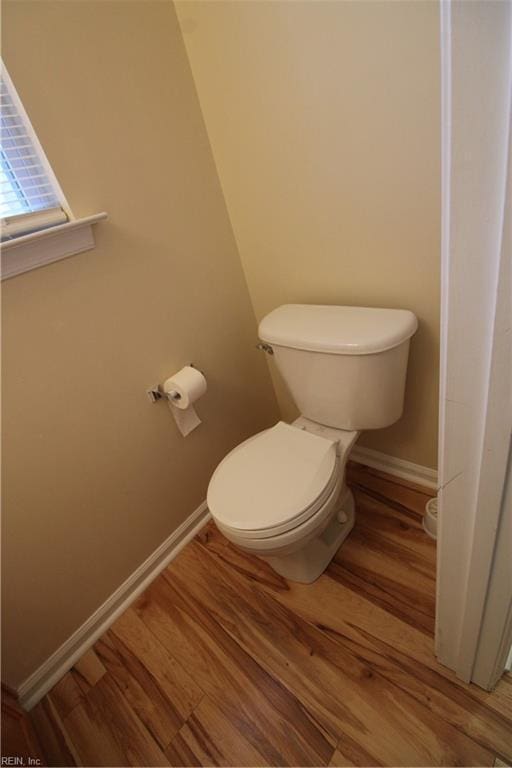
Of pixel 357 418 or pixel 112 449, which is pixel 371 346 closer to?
pixel 357 418

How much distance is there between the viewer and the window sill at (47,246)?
2.77ft

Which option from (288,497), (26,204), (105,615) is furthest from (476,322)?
(105,615)

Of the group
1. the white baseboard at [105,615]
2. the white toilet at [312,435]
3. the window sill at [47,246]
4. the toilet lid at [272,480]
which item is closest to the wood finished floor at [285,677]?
the white baseboard at [105,615]

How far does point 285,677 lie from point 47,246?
52.4 inches

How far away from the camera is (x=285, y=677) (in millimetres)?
1044

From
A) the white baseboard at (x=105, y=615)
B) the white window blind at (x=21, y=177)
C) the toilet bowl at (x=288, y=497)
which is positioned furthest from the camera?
the white baseboard at (x=105, y=615)

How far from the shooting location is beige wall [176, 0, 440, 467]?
2.77 feet

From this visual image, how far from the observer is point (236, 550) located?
143 cm

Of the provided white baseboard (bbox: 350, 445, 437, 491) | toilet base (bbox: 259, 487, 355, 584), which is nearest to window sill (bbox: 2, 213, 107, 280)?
toilet base (bbox: 259, 487, 355, 584)

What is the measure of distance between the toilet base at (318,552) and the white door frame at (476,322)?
0.47m

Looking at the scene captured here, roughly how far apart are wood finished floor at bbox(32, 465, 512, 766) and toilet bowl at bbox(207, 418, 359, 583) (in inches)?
3.9

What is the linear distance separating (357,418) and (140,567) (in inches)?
38.1

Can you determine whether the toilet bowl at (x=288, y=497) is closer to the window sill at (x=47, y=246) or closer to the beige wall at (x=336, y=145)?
the beige wall at (x=336, y=145)

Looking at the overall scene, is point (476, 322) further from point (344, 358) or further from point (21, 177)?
point (21, 177)
